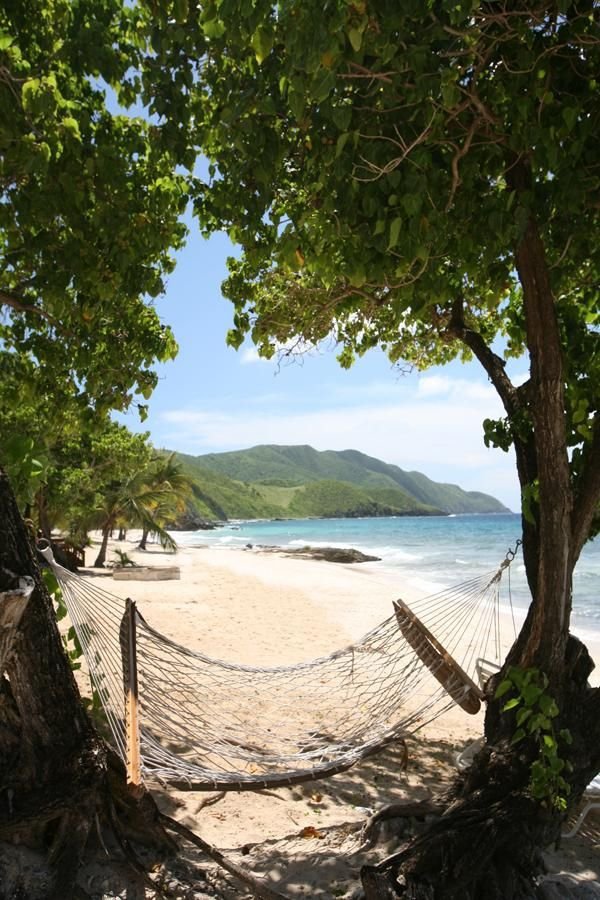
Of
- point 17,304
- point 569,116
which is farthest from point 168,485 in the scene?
point 569,116

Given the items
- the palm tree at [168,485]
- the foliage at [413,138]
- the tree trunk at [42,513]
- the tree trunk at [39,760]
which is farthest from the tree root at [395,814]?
the palm tree at [168,485]

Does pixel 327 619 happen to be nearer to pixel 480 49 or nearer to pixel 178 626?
pixel 178 626

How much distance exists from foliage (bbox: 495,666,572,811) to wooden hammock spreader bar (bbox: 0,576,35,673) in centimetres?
151

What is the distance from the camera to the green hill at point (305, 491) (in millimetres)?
99812

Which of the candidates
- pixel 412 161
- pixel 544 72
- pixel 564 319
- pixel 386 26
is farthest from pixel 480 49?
pixel 564 319

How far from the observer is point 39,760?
69.7 inches

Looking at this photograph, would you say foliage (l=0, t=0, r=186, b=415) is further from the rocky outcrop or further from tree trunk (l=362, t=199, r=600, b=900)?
the rocky outcrop

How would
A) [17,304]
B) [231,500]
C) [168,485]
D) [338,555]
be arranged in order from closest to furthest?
[17,304] < [168,485] < [338,555] < [231,500]

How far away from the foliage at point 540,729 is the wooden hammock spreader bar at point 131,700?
3.78 ft

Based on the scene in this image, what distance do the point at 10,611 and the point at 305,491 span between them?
120 m

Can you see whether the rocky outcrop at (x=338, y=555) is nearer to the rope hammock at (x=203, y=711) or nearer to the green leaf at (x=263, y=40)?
the rope hammock at (x=203, y=711)

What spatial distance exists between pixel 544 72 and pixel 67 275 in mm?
2136

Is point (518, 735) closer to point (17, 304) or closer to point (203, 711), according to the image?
point (203, 711)

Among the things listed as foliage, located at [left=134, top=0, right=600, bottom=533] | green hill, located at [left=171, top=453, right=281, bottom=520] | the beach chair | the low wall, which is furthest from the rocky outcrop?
green hill, located at [left=171, top=453, right=281, bottom=520]
